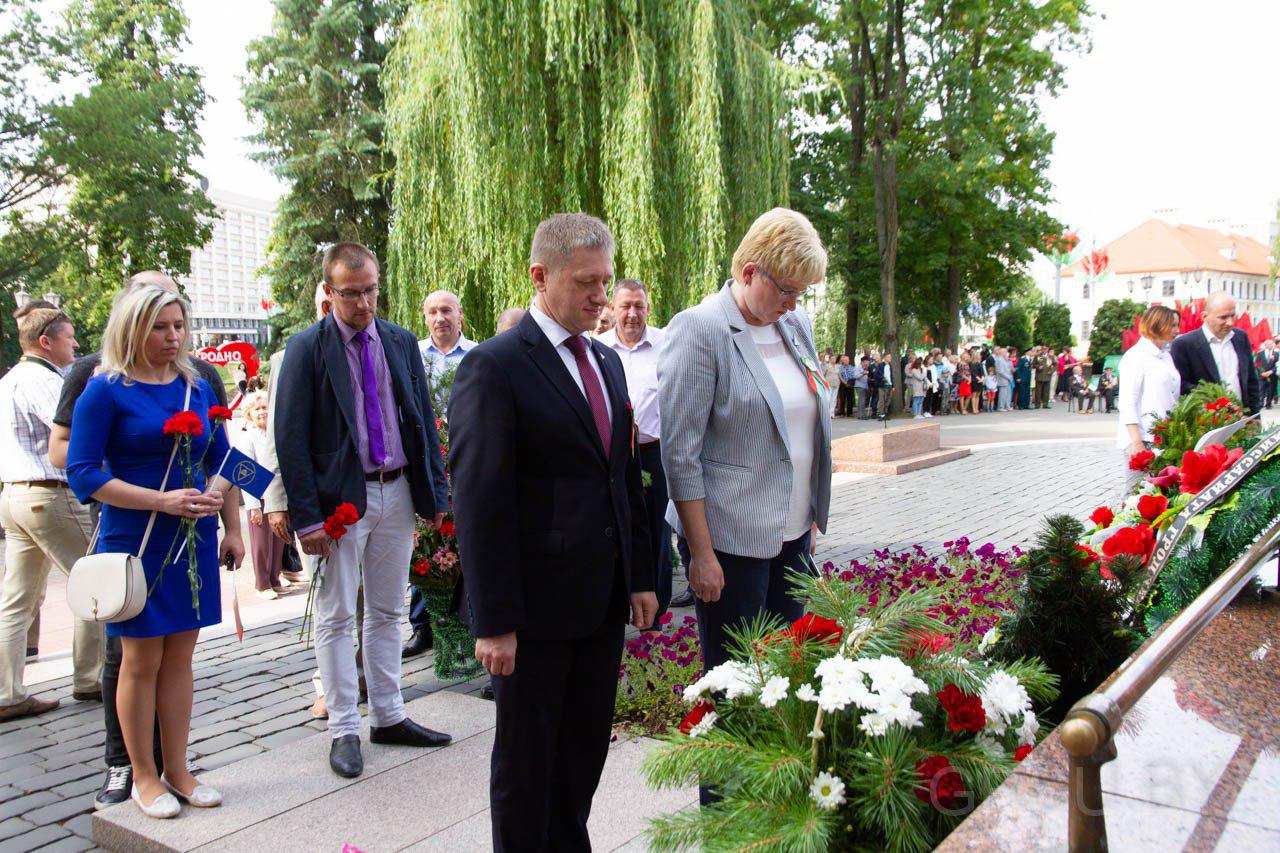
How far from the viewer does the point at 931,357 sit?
29188mm

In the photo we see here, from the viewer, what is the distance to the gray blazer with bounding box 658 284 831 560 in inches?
120

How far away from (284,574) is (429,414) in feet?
14.6

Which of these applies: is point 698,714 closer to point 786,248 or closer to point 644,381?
point 786,248

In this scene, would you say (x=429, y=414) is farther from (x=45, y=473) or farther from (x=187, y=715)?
(x=45, y=473)

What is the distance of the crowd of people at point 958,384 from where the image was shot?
28016mm

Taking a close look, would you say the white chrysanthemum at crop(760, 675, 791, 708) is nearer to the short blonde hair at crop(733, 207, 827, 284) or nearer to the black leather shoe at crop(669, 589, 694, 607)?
the short blonde hair at crop(733, 207, 827, 284)

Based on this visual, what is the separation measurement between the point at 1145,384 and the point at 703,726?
21.1 ft

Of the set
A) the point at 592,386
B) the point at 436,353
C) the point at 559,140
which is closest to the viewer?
the point at 592,386

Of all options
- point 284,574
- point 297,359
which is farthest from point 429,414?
point 284,574

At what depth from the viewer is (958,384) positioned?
29672mm

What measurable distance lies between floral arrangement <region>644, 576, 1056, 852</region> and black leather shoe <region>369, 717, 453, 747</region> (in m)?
2.34

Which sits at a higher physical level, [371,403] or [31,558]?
[371,403]

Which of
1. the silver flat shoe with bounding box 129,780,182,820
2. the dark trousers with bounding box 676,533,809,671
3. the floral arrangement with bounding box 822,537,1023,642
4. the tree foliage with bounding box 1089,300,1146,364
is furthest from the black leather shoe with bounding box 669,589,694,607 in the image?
the tree foliage with bounding box 1089,300,1146,364

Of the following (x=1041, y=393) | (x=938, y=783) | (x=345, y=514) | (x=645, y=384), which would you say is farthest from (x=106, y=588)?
(x=1041, y=393)
